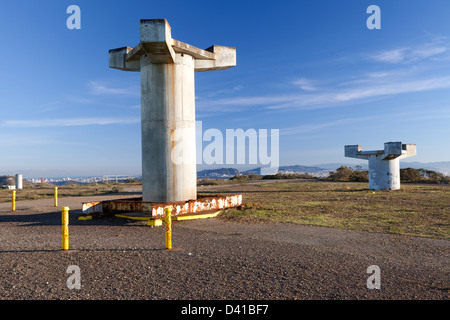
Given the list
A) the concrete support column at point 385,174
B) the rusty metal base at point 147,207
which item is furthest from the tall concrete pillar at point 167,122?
the concrete support column at point 385,174

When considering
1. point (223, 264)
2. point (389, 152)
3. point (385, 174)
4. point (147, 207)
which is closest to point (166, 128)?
point (147, 207)

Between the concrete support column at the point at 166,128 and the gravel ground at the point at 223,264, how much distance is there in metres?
2.45

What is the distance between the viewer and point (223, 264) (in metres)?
5.51

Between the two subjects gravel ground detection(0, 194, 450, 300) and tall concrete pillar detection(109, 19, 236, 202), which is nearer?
gravel ground detection(0, 194, 450, 300)

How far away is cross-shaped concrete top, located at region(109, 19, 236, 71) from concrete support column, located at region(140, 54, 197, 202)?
370 millimetres

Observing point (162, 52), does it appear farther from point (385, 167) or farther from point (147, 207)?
point (385, 167)

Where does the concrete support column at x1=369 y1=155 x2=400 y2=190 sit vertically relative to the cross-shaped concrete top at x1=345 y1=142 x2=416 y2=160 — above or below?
below

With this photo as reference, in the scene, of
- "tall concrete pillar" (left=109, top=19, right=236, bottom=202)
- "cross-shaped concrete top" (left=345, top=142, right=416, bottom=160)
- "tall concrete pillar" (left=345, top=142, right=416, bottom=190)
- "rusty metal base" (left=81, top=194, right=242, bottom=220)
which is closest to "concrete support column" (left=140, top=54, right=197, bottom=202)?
"tall concrete pillar" (left=109, top=19, right=236, bottom=202)

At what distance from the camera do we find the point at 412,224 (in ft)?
30.8

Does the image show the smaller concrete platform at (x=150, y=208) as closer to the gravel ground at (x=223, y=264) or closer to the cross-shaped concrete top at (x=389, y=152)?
the gravel ground at (x=223, y=264)

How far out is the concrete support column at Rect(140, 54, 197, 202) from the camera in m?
10.7

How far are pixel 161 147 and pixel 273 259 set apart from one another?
6.27 m

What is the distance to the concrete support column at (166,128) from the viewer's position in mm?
10727

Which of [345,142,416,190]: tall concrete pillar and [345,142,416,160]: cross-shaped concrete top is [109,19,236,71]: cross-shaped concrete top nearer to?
[345,142,416,160]: cross-shaped concrete top
